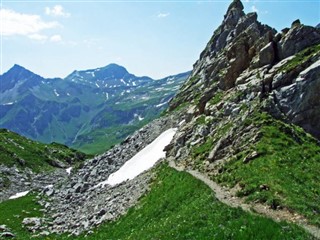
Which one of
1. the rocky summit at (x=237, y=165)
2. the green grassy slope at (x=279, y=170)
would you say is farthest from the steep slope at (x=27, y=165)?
the green grassy slope at (x=279, y=170)

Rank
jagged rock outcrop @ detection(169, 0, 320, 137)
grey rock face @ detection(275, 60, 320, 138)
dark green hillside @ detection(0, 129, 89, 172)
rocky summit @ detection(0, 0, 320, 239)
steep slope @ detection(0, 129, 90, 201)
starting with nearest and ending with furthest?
rocky summit @ detection(0, 0, 320, 239)
grey rock face @ detection(275, 60, 320, 138)
jagged rock outcrop @ detection(169, 0, 320, 137)
steep slope @ detection(0, 129, 90, 201)
dark green hillside @ detection(0, 129, 89, 172)

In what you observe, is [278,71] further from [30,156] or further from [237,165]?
[30,156]

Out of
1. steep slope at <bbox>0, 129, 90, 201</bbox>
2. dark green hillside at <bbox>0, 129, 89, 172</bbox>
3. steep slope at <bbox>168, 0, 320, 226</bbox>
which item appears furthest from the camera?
dark green hillside at <bbox>0, 129, 89, 172</bbox>

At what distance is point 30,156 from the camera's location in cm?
12550

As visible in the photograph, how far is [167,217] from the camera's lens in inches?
1433

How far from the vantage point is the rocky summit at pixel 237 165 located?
98.8 ft

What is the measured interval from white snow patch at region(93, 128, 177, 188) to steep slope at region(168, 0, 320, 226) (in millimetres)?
4105

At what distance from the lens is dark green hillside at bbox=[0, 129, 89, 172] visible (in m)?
114

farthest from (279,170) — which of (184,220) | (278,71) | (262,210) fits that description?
(278,71)

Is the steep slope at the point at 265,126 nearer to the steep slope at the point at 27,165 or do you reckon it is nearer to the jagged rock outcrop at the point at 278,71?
the jagged rock outcrop at the point at 278,71

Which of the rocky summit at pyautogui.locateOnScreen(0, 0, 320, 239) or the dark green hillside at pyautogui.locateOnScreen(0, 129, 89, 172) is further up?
the dark green hillside at pyautogui.locateOnScreen(0, 129, 89, 172)

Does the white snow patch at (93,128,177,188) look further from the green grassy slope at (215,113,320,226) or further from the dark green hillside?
the dark green hillside

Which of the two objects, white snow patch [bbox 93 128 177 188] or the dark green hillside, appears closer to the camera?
white snow patch [bbox 93 128 177 188]

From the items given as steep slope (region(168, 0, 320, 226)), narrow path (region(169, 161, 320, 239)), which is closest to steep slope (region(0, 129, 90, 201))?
steep slope (region(168, 0, 320, 226))
